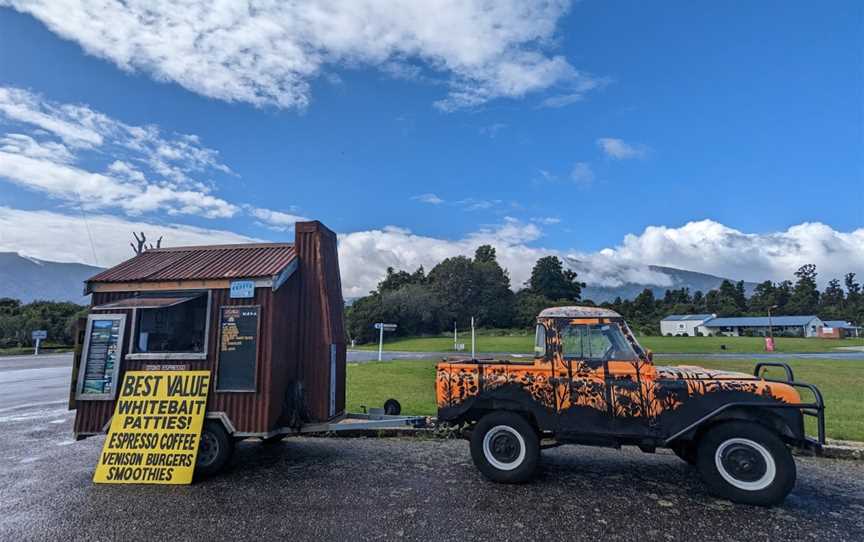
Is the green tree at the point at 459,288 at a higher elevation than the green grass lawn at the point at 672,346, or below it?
higher

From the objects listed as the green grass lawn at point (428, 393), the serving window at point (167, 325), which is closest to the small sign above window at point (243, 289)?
the serving window at point (167, 325)

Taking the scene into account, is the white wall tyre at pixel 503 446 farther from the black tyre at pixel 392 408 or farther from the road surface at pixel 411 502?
the black tyre at pixel 392 408

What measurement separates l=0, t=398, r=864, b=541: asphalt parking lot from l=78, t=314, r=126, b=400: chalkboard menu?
3.81 ft

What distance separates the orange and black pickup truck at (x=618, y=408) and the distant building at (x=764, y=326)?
3599 inches

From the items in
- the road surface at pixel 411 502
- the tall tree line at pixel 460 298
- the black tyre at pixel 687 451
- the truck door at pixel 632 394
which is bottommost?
the road surface at pixel 411 502

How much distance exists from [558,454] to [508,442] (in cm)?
172

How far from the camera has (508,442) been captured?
5621mm

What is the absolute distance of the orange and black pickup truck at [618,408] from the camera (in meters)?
4.96

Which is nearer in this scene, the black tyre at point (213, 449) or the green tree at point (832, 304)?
the black tyre at point (213, 449)

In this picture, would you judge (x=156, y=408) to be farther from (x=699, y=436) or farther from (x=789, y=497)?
(x=789, y=497)

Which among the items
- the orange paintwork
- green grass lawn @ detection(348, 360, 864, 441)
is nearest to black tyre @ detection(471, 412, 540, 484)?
the orange paintwork

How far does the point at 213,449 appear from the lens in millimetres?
6098

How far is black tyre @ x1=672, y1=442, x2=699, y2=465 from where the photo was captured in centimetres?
565

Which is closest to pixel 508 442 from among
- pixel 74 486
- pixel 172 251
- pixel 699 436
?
pixel 699 436
